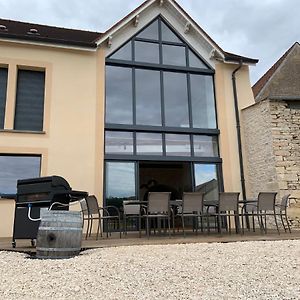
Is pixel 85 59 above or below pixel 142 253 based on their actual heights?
above

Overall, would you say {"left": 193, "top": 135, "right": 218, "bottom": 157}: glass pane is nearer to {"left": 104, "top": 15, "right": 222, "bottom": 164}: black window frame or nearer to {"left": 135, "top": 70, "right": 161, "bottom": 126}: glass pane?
{"left": 104, "top": 15, "right": 222, "bottom": 164}: black window frame

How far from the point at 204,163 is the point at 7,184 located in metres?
5.38

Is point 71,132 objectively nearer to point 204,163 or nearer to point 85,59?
point 85,59

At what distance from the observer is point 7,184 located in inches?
322

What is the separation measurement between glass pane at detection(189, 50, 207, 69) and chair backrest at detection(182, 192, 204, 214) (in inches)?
203

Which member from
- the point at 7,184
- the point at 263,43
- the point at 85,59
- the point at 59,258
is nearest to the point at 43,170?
the point at 7,184

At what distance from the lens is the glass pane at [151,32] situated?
32.5 ft

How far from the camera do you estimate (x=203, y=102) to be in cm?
998

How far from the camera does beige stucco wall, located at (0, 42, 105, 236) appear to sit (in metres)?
8.41

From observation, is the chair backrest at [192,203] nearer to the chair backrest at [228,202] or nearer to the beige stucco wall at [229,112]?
the chair backrest at [228,202]

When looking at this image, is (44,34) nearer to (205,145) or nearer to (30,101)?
(30,101)

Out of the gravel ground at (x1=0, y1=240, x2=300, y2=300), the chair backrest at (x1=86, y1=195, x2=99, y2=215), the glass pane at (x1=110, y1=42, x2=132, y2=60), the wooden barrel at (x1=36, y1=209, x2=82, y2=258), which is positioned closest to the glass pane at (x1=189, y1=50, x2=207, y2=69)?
the glass pane at (x1=110, y1=42, x2=132, y2=60)

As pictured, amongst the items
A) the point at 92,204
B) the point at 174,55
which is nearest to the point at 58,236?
the point at 92,204

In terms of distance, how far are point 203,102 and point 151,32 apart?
107 inches
